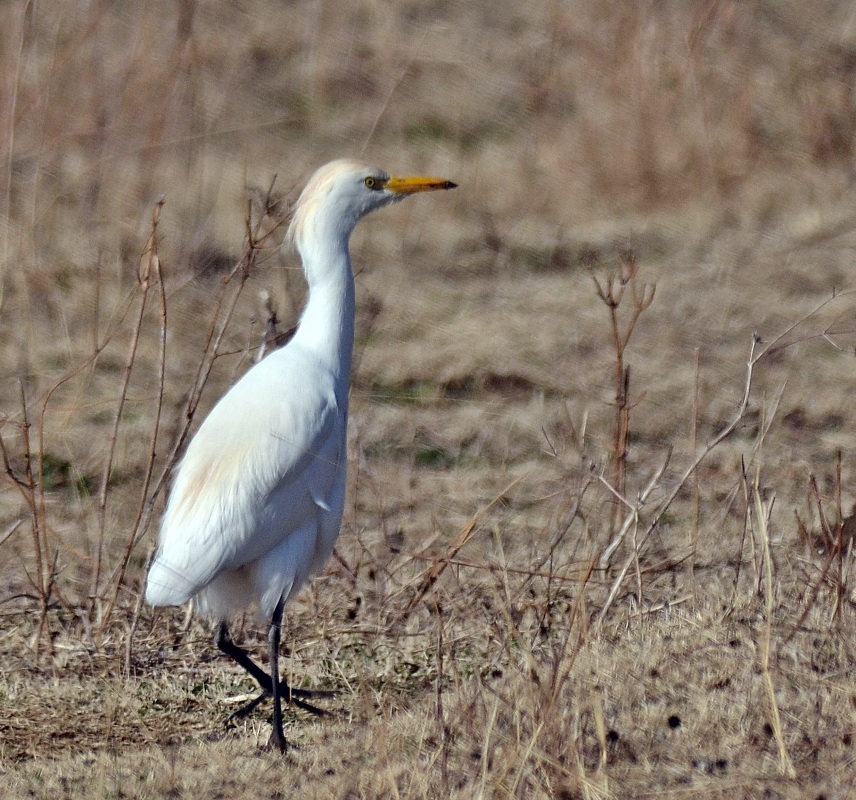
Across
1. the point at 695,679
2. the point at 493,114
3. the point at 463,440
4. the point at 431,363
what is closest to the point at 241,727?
the point at 695,679

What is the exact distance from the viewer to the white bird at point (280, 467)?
3.22m

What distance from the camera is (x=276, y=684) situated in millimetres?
3150

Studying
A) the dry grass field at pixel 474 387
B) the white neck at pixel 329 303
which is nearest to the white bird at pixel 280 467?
the white neck at pixel 329 303

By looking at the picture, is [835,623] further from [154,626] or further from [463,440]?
[463,440]

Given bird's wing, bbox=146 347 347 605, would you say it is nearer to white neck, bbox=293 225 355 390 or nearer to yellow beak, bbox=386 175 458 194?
white neck, bbox=293 225 355 390

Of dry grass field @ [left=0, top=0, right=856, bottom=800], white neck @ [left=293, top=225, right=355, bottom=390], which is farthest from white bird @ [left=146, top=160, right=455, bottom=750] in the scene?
dry grass field @ [left=0, top=0, right=856, bottom=800]

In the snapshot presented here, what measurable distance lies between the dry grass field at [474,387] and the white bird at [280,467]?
0.16m

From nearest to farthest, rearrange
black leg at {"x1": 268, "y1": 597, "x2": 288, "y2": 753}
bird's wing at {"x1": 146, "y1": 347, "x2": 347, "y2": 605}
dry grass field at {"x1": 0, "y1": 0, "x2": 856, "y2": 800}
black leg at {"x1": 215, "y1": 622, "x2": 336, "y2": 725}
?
dry grass field at {"x1": 0, "y1": 0, "x2": 856, "y2": 800}
black leg at {"x1": 268, "y1": 597, "x2": 288, "y2": 753}
bird's wing at {"x1": 146, "y1": 347, "x2": 347, "y2": 605}
black leg at {"x1": 215, "y1": 622, "x2": 336, "y2": 725}

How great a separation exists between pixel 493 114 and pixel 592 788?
21.2 ft

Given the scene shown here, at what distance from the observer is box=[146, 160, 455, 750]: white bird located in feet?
10.6

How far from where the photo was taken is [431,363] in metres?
6.07

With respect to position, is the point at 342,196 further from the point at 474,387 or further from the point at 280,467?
the point at 474,387

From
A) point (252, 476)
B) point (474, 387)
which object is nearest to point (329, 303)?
point (252, 476)

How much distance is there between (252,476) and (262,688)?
0.59m
